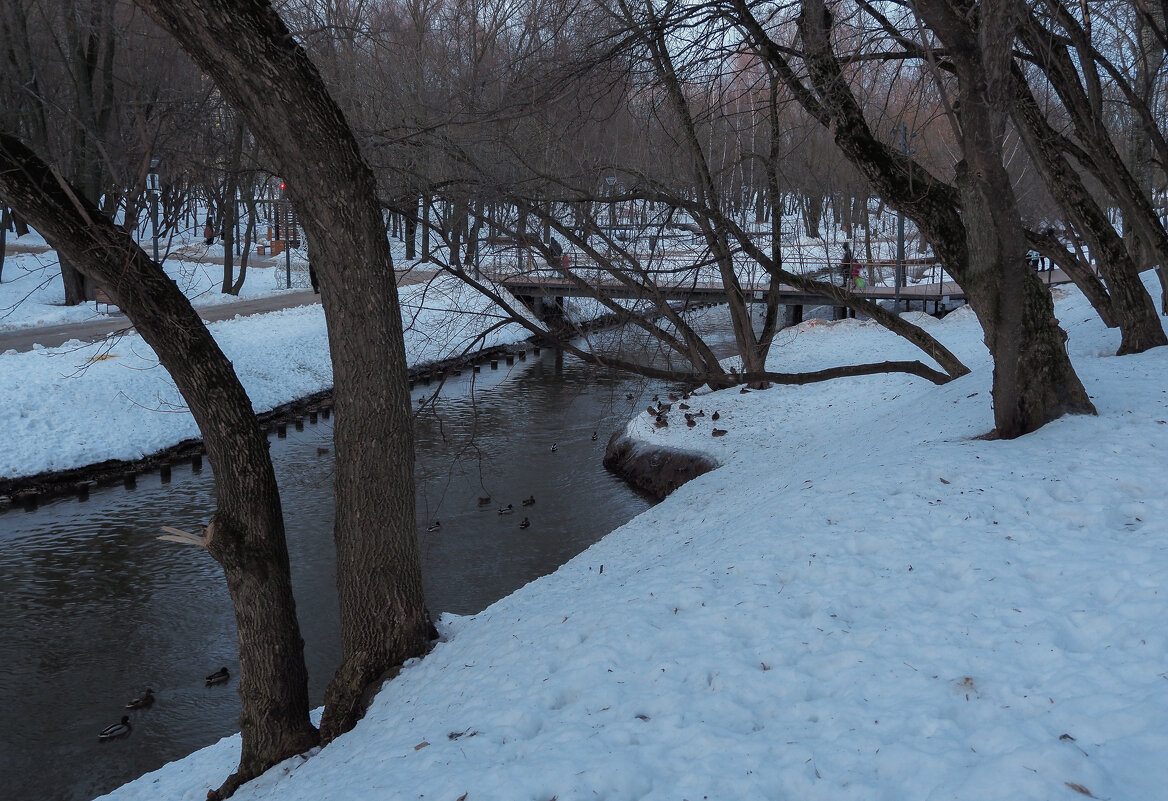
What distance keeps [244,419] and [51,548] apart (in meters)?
7.85

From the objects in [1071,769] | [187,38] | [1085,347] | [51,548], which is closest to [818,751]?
[1071,769]

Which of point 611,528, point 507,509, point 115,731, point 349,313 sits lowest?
point 115,731

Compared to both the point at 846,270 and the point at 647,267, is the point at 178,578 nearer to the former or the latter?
the point at 647,267

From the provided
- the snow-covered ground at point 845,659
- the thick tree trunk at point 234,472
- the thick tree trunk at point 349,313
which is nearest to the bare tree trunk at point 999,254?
the snow-covered ground at point 845,659

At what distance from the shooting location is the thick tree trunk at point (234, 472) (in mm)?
5500

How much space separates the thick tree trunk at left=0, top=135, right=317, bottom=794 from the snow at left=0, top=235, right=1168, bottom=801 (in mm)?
449

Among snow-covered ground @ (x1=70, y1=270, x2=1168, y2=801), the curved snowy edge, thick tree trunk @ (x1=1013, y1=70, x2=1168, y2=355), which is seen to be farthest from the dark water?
thick tree trunk @ (x1=1013, y1=70, x2=1168, y2=355)

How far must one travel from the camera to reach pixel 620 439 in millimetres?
15727

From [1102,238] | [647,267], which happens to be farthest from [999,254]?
[647,267]

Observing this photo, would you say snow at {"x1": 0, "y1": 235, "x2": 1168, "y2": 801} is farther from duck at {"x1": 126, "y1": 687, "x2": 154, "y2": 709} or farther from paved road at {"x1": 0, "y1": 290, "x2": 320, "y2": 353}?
paved road at {"x1": 0, "y1": 290, "x2": 320, "y2": 353}

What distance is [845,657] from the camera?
14.8 ft

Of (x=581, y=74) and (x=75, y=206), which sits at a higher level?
(x=581, y=74)

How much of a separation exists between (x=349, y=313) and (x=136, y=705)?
15.8 ft

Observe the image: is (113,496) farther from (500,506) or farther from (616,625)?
(616,625)
